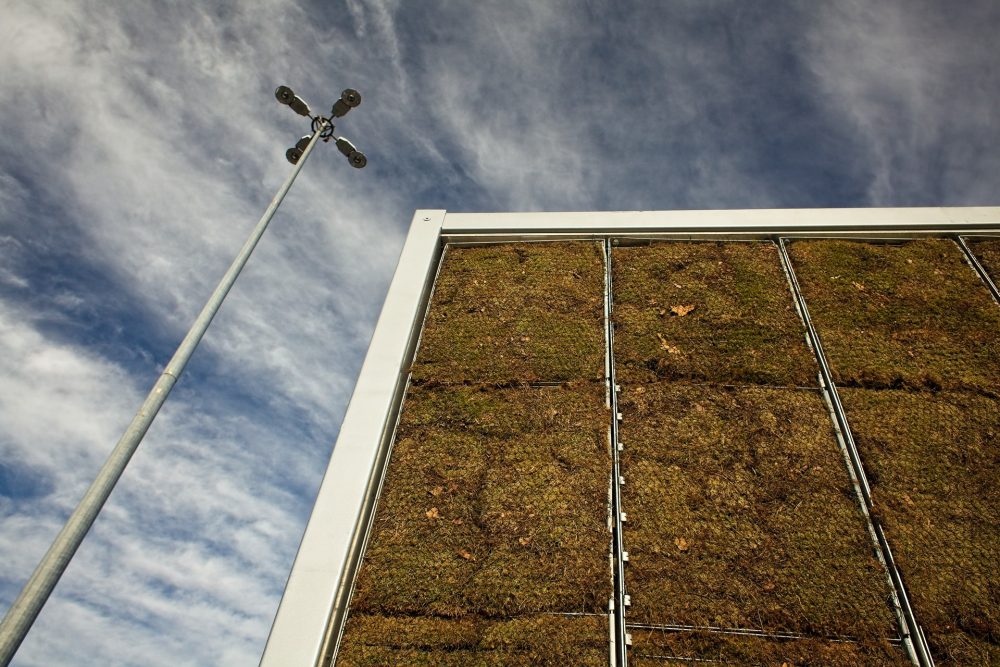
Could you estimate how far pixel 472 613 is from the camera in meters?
3.51

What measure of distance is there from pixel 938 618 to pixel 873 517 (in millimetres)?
676

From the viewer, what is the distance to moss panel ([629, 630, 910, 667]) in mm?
3250

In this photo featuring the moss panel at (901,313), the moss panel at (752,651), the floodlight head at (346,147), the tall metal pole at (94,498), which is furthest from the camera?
the floodlight head at (346,147)

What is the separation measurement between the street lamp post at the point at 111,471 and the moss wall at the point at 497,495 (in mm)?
1710

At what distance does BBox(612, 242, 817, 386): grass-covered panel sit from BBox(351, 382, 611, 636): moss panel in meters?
0.77

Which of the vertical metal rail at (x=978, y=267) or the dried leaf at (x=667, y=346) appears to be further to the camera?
the vertical metal rail at (x=978, y=267)

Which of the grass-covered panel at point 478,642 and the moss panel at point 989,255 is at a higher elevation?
the moss panel at point 989,255

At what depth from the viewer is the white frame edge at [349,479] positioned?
3.45m

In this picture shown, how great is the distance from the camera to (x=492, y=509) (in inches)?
156

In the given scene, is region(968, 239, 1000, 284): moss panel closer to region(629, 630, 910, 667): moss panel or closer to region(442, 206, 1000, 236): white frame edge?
region(442, 206, 1000, 236): white frame edge

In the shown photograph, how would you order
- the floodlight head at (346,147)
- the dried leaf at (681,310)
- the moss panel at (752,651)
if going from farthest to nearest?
the floodlight head at (346,147)
the dried leaf at (681,310)
the moss panel at (752,651)

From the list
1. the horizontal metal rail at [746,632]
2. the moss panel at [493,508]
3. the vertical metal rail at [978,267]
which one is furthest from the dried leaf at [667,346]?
the vertical metal rail at [978,267]

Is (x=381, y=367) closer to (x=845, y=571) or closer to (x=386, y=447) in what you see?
(x=386, y=447)

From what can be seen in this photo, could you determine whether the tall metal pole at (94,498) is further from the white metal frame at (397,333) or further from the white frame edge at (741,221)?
the white frame edge at (741,221)
